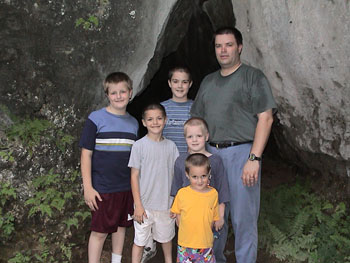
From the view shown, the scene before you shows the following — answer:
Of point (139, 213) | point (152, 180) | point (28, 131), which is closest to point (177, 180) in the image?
point (152, 180)

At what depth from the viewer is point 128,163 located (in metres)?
4.21

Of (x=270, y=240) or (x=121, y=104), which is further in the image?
(x=270, y=240)

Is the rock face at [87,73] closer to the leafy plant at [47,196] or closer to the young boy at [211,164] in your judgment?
the leafy plant at [47,196]

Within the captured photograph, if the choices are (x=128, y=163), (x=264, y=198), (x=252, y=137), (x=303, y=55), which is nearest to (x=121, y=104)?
(x=128, y=163)

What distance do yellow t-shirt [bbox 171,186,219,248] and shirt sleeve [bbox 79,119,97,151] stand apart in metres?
1.19

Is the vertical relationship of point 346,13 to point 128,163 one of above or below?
above

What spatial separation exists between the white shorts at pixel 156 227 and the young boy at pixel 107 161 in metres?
0.30

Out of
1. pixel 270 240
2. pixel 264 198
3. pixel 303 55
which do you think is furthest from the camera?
pixel 264 198

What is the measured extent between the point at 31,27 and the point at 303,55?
3796 millimetres

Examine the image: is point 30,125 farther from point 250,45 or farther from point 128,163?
point 250,45

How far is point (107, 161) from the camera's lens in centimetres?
414

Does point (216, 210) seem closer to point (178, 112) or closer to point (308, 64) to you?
point (178, 112)

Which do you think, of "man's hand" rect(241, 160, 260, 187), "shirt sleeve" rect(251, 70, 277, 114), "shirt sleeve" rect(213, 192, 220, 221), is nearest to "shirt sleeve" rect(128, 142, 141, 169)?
"shirt sleeve" rect(213, 192, 220, 221)

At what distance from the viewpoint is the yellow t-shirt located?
366cm
